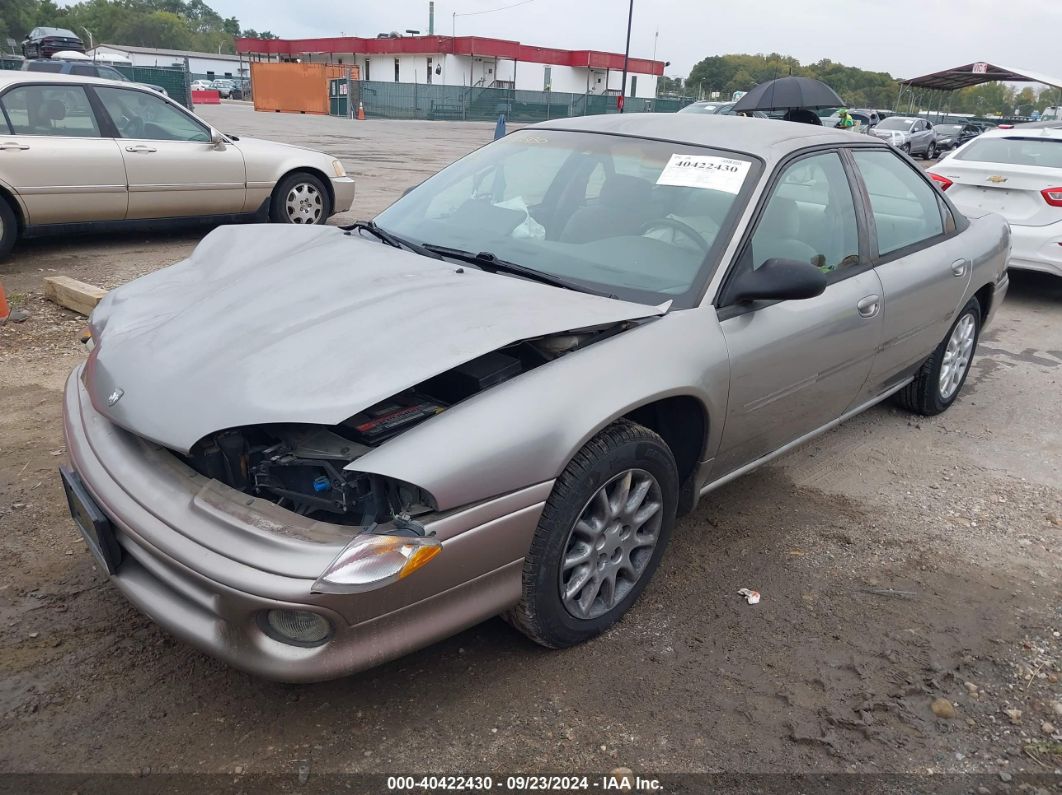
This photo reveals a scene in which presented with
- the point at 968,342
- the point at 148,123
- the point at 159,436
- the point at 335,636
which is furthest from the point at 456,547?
the point at 148,123

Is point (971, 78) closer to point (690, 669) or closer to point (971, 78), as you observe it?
point (971, 78)

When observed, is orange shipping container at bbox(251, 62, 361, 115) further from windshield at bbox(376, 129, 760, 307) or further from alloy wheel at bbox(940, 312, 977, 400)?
windshield at bbox(376, 129, 760, 307)

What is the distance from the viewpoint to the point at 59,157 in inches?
267

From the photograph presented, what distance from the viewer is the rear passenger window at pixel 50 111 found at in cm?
671

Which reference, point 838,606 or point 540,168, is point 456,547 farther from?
point 540,168

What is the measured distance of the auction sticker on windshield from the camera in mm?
3164

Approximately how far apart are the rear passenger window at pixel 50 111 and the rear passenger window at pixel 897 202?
644 cm

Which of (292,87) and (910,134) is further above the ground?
(292,87)

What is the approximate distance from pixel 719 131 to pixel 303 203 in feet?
19.7

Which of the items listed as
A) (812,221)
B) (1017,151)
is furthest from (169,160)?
(1017,151)

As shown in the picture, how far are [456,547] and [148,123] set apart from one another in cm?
692

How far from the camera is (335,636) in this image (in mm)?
2043

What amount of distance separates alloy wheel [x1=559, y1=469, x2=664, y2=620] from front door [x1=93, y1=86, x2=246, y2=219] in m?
6.34

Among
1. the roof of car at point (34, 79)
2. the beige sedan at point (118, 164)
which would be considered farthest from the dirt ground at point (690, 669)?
the roof of car at point (34, 79)
